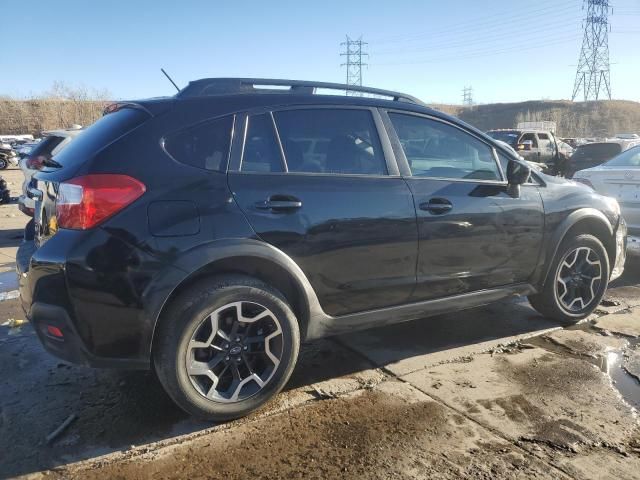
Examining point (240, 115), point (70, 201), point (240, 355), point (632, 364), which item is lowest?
point (632, 364)

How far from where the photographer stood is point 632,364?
3.98 m

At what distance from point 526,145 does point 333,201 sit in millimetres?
15310

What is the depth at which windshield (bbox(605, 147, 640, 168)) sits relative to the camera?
692 cm

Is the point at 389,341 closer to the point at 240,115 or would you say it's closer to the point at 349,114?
the point at 349,114

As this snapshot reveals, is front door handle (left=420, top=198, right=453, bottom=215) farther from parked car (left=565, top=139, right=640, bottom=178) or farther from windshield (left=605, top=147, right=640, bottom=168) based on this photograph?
parked car (left=565, top=139, right=640, bottom=178)

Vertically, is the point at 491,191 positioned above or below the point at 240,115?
below

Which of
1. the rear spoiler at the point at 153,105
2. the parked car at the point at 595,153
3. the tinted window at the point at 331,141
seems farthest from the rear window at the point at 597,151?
the rear spoiler at the point at 153,105

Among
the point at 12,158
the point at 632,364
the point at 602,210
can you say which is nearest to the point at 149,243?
the point at 632,364

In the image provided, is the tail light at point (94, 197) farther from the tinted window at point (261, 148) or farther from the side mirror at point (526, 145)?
the side mirror at point (526, 145)

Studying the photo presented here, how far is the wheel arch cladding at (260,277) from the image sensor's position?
2910 millimetres

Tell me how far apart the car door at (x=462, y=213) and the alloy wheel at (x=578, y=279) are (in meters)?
0.50

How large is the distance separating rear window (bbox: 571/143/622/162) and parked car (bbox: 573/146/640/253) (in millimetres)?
5696

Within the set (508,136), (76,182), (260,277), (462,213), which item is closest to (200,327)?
(260,277)

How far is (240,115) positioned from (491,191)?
1954mm
